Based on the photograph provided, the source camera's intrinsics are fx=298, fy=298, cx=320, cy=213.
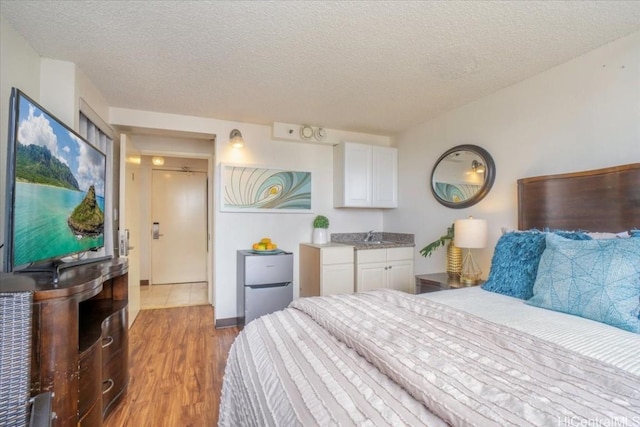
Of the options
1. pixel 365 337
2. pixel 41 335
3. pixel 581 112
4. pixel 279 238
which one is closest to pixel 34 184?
pixel 41 335

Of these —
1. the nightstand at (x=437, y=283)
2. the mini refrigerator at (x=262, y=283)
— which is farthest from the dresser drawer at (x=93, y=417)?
the nightstand at (x=437, y=283)

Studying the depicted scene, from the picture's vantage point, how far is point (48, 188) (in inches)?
53.2

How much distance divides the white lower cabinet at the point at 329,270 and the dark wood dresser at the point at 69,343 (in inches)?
75.4

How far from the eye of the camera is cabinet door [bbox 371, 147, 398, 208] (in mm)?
3809

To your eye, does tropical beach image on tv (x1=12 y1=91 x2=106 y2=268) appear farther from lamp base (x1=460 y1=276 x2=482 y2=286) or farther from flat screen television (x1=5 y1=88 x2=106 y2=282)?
lamp base (x1=460 y1=276 x2=482 y2=286)

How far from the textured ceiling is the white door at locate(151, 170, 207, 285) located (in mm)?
2650

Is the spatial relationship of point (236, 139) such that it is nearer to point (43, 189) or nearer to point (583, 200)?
point (43, 189)

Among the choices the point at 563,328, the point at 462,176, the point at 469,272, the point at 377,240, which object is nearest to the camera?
the point at 563,328

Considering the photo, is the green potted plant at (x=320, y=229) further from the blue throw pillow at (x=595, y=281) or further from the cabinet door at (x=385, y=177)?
the blue throw pillow at (x=595, y=281)

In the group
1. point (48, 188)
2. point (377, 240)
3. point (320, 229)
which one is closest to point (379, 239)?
point (377, 240)

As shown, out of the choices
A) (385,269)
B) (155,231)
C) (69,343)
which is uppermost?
(155,231)

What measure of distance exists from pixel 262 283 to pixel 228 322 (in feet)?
2.30

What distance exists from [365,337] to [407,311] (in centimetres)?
47

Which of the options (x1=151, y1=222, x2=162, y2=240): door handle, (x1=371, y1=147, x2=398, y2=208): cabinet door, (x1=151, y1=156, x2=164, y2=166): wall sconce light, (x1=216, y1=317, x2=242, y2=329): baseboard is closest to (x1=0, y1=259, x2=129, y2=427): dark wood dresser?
(x1=216, y1=317, x2=242, y2=329): baseboard
